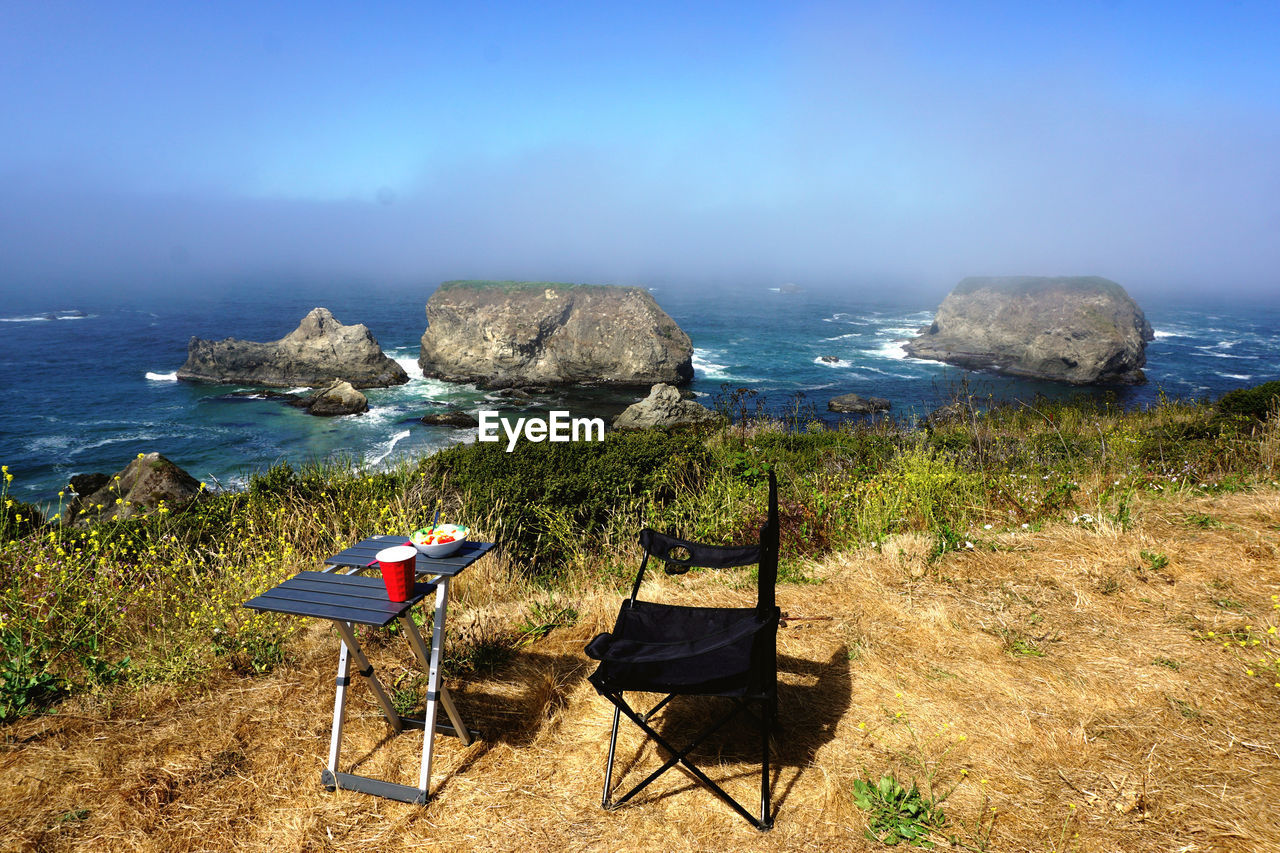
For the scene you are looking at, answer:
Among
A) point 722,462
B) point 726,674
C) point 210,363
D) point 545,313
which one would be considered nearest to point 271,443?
point 210,363

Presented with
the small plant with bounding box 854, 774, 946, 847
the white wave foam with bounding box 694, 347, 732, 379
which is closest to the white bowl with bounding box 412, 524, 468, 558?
the small plant with bounding box 854, 774, 946, 847

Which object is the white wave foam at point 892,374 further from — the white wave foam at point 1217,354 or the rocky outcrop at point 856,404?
the white wave foam at point 1217,354

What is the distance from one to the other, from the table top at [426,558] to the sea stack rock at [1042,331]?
4404cm

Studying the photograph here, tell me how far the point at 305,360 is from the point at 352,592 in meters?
38.3

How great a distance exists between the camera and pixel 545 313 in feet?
128

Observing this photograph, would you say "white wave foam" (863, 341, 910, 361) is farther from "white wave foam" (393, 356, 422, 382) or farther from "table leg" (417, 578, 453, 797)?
"table leg" (417, 578, 453, 797)

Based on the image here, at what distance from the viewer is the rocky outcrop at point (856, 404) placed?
30.4 meters

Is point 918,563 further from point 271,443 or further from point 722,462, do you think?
point 271,443

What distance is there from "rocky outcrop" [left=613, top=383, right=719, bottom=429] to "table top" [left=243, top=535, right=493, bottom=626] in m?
21.2

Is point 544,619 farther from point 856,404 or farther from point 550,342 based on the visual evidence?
point 550,342

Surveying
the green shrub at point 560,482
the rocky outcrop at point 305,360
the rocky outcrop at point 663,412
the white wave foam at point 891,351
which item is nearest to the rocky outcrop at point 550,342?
the rocky outcrop at point 305,360

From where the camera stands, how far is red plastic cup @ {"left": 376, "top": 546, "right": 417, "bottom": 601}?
8.36 feet

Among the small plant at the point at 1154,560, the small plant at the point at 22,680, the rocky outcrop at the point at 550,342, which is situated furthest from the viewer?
the rocky outcrop at the point at 550,342

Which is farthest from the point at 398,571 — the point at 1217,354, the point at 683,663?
the point at 1217,354
